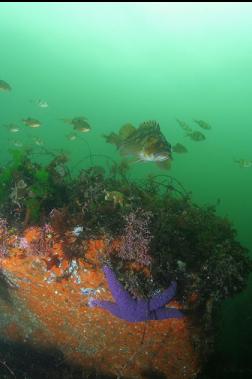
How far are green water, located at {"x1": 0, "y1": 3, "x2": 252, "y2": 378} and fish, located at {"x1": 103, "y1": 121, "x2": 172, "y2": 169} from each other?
46815 millimetres

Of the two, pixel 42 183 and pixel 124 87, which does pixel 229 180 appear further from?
pixel 124 87

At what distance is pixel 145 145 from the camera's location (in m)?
4.43

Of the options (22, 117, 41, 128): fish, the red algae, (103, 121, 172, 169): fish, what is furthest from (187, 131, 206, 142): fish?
the red algae

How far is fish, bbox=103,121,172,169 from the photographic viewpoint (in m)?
4.44

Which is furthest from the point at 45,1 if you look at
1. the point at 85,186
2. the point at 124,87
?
the point at 85,186

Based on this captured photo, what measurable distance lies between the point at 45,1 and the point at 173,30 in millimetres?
43641

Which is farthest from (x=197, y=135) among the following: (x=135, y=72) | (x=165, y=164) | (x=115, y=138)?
(x=135, y=72)

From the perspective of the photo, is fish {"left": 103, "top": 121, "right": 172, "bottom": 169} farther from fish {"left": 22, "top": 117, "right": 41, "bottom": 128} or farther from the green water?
the green water

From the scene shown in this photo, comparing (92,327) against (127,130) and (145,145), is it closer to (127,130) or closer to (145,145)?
(145,145)

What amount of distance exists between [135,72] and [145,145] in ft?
495

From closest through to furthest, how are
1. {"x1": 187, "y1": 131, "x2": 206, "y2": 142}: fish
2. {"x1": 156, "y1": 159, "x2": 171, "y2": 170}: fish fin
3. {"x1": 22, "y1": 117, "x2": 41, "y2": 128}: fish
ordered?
{"x1": 156, "y1": 159, "x2": 171, "y2": 170}: fish fin, {"x1": 187, "y1": 131, "x2": 206, "y2": 142}: fish, {"x1": 22, "y1": 117, "x2": 41, "y2": 128}: fish

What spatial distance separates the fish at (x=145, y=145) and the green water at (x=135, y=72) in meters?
46.8

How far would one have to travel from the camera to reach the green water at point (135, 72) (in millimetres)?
79438

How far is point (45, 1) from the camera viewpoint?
99.8 m
